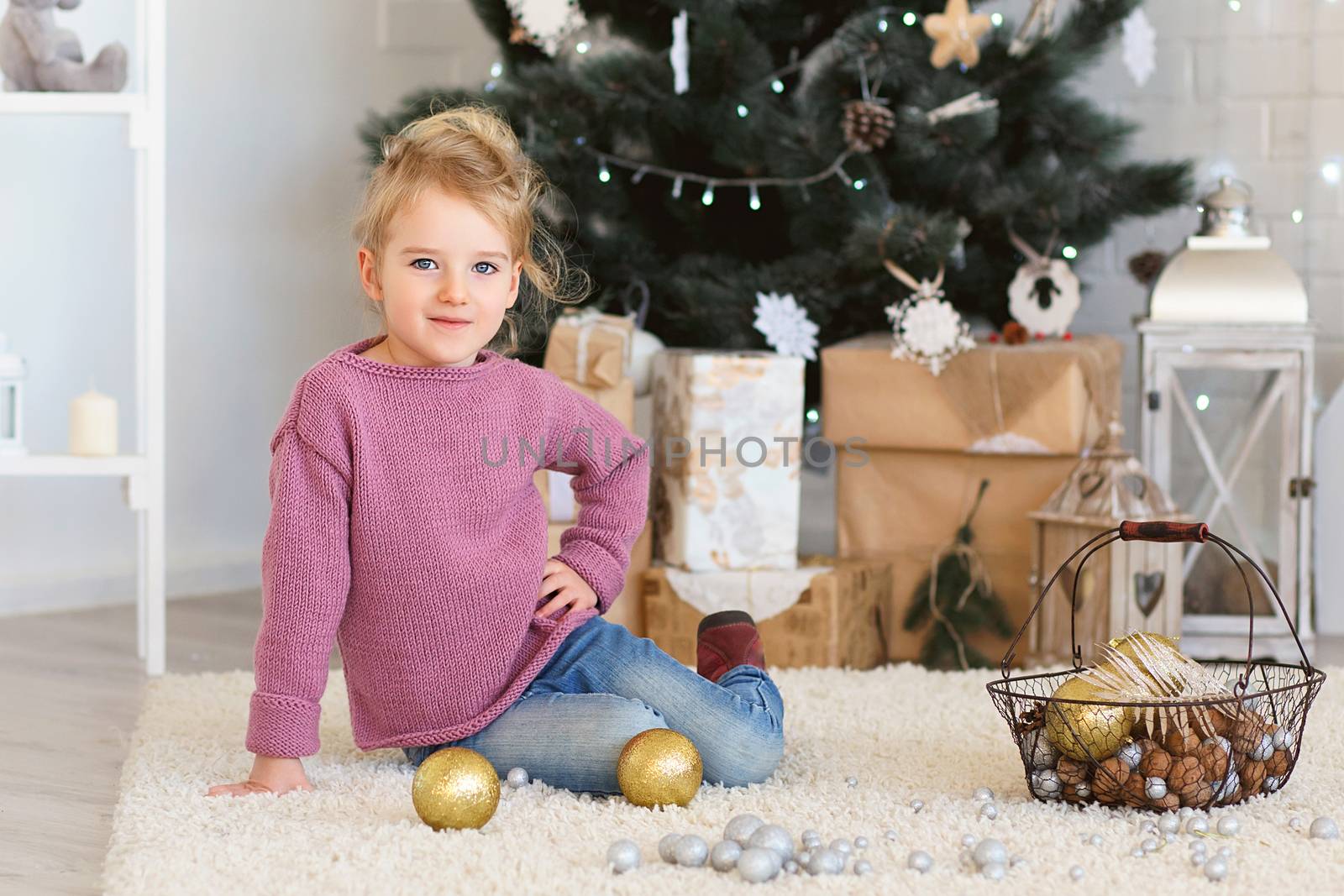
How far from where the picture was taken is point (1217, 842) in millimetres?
929

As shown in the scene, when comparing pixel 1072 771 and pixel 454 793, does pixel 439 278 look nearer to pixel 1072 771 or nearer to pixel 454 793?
pixel 454 793

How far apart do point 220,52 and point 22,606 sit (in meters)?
0.89

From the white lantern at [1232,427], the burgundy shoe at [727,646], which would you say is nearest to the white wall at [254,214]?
the white lantern at [1232,427]

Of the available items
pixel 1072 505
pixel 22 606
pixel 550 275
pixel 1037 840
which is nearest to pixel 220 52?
pixel 22 606

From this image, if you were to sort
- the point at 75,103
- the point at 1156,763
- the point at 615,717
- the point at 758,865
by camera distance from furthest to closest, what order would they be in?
the point at 75,103, the point at 615,717, the point at 1156,763, the point at 758,865

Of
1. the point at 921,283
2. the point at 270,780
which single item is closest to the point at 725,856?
the point at 270,780

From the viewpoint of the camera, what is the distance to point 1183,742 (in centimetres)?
96

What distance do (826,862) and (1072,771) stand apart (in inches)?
9.0

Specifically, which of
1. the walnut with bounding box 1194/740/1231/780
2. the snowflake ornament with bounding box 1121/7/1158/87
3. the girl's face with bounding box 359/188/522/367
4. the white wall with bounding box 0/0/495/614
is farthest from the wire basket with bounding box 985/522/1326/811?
the white wall with bounding box 0/0/495/614

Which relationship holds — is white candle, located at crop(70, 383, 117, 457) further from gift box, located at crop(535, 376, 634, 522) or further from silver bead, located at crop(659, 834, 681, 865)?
silver bead, located at crop(659, 834, 681, 865)

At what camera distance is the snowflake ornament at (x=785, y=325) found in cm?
174

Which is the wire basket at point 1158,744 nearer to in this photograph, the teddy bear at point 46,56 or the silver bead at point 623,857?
the silver bead at point 623,857

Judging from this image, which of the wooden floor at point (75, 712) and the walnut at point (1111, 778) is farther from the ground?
the walnut at point (1111, 778)

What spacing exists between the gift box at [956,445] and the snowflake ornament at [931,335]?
0.5 inches
